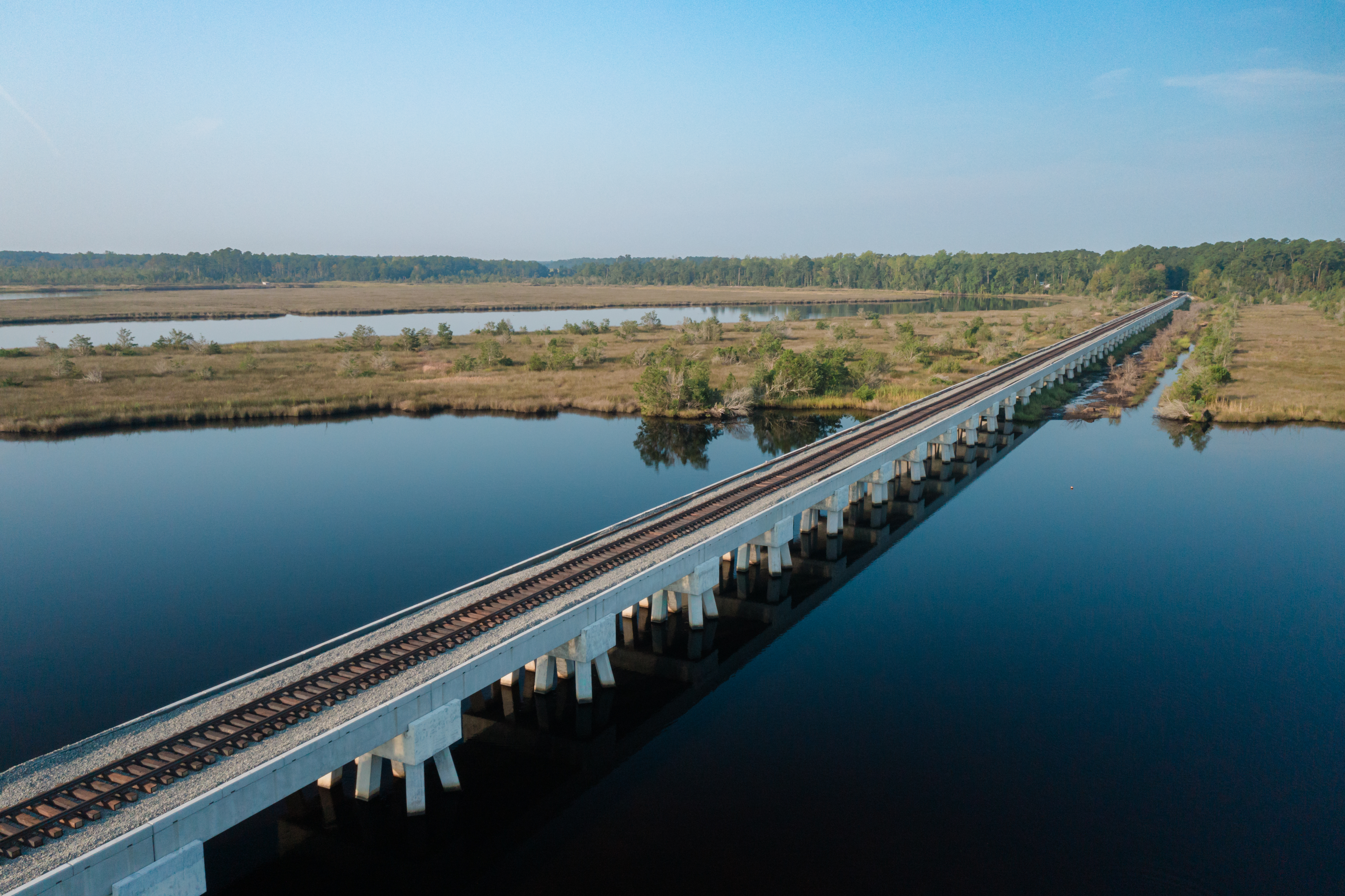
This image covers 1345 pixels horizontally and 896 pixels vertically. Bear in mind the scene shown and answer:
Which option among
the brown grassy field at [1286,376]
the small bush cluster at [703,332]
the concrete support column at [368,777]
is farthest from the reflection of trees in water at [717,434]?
the small bush cluster at [703,332]

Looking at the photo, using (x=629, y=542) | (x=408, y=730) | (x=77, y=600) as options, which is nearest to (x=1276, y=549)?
(x=629, y=542)

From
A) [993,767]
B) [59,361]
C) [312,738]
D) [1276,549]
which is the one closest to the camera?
[312,738]

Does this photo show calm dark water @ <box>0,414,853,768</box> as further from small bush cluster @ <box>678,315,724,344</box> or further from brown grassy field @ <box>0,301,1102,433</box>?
small bush cluster @ <box>678,315,724,344</box>

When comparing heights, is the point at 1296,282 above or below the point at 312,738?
above

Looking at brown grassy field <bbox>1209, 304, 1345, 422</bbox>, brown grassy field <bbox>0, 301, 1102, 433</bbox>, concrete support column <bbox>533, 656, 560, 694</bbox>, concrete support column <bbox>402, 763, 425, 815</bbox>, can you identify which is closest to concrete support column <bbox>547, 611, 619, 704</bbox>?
concrete support column <bbox>533, 656, 560, 694</bbox>

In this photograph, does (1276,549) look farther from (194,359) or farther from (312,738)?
(194,359)

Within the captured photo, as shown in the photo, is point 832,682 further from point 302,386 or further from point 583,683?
point 302,386

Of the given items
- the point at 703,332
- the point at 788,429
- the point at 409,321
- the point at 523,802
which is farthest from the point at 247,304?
the point at 523,802
